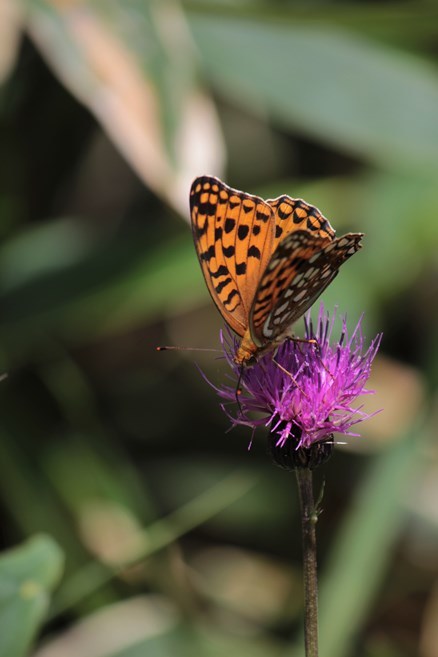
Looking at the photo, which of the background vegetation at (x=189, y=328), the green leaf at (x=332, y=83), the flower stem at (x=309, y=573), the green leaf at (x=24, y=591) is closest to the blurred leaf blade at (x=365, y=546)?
the background vegetation at (x=189, y=328)

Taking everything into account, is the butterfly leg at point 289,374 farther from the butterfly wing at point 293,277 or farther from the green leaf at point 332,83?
the green leaf at point 332,83

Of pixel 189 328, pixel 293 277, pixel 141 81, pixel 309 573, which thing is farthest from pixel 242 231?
pixel 189 328

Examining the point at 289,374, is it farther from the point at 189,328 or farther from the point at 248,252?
the point at 189,328

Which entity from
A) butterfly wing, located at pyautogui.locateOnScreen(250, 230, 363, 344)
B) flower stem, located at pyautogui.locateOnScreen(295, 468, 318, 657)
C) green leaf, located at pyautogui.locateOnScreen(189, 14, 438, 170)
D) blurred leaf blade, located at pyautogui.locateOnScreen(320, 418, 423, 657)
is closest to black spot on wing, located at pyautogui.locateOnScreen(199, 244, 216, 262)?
butterfly wing, located at pyautogui.locateOnScreen(250, 230, 363, 344)

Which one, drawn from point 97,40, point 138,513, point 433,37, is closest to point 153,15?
point 97,40

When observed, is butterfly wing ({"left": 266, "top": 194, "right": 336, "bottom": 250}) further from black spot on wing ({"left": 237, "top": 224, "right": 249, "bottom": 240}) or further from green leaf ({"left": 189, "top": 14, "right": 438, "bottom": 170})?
green leaf ({"left": 189, "top": 14, "right": 438, "bottom": 170})

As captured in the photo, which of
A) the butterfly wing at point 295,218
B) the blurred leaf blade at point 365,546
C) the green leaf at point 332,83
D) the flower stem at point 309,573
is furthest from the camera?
the green leaf at point 332,83

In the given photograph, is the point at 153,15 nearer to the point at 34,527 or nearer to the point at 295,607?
the point at 34,527
